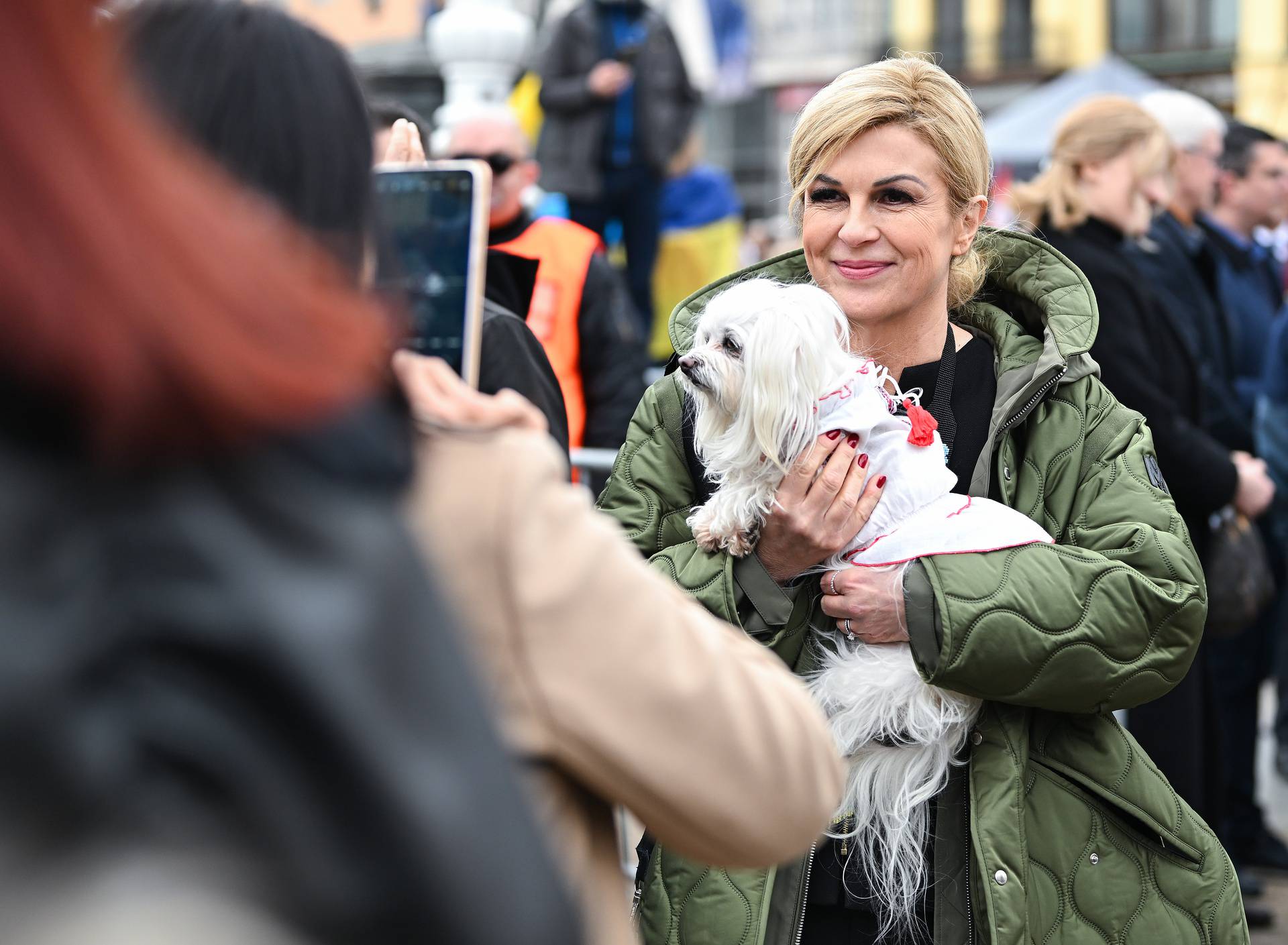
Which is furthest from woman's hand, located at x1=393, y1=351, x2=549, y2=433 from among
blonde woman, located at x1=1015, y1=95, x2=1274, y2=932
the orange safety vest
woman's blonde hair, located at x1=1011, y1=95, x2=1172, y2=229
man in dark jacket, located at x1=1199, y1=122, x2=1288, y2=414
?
man in dark jacket, located at x1=1199, y1=122, x2=1288, y2=414

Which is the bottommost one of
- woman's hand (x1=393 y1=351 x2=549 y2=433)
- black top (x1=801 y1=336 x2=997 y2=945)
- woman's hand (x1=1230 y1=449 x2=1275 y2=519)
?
woman's hand (x1=1230 y1=449 x2=1275 y2=519)

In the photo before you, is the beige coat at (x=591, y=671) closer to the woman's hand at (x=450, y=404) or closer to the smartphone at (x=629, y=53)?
the woman's hand at (x=450, y=404)

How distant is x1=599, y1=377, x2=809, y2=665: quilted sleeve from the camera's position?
280 cm

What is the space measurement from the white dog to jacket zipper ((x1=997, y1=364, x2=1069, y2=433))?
0.50 ft

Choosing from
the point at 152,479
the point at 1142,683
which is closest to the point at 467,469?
the point at 152,479

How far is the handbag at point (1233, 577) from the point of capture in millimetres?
4957

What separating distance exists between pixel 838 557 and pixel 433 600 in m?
2.11

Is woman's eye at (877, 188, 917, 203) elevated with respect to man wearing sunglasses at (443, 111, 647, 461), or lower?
elevated

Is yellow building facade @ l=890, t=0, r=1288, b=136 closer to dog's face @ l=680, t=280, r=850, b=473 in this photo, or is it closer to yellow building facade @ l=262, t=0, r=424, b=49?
yellow building facade @ l=262, t=0, r=424, b=49

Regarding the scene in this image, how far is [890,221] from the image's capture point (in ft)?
9.91

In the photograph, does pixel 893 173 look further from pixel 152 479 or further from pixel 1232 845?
pixel 1232 845

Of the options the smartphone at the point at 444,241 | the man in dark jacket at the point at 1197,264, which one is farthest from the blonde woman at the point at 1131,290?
the smartphone at the point at 444,241

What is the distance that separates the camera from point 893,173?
9.95 feet

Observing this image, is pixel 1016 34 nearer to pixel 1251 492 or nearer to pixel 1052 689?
pixel 1251 492
